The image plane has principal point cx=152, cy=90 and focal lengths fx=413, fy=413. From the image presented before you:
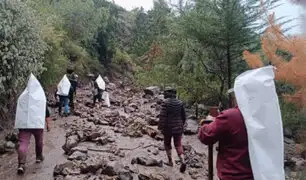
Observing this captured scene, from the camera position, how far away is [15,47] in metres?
11.4

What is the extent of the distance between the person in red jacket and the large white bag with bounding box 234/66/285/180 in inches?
3.1

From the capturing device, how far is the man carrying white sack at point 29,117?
7.70 m

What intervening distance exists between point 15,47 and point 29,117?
14.0 ft

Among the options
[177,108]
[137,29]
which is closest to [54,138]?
[177,108]

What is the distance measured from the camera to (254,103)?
3.94m

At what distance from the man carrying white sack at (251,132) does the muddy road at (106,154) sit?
3.48 meters

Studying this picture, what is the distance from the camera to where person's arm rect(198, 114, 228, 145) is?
12.9 feet

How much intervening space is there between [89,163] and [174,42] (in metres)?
13.4

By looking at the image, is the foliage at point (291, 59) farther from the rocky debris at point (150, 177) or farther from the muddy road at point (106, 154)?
the rocky debris at point (150, 177)

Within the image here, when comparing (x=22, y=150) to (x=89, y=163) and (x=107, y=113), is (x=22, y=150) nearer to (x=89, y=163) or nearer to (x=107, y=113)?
(x=89, y=163)

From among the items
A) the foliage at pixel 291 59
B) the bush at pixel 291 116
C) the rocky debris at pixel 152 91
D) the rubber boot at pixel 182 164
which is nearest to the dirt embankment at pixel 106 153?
the rubber boot at pixel 182 164

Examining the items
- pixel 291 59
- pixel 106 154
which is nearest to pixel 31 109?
pixel 106 154

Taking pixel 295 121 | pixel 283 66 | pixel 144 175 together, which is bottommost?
pixel 144 175

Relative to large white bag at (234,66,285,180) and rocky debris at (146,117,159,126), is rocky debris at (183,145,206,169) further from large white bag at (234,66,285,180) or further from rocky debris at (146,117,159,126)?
large white bag at (234,66,285,180)
